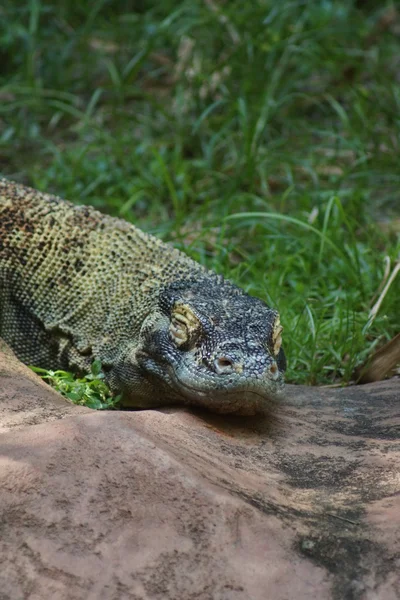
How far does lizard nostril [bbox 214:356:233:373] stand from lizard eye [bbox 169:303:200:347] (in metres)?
0.28

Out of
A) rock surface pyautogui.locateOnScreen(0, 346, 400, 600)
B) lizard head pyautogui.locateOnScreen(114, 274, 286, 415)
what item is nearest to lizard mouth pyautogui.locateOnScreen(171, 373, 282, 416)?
lizard head pyautogui.locateOnScreen(114, 274, 286, 415)

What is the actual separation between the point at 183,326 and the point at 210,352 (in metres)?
0.30

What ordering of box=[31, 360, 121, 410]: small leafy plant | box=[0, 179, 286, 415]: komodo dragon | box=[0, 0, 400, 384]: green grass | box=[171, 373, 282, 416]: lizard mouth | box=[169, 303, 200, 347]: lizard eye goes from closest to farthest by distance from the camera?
1. box=[171, 373, 282, 416]: lizard mouth
2. box=[0, 179, 286, 415]: komodo dragon
3. box=[169, 303, 200, 347]: lizard eye
4. box=[31, 360, 121, 410]: small leafy plant
5. box=[0, 0, 400, 384]: green grass

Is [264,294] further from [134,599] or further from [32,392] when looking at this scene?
[134,599]

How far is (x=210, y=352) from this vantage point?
14.1 feet

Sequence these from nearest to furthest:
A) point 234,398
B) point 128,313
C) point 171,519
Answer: point 171,519
point 234,398
point 128,313

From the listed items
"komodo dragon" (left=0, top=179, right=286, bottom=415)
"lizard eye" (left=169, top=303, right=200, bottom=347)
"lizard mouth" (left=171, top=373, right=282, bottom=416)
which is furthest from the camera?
"lizard eye" (left=169, top=303, right=200, bottom=347)

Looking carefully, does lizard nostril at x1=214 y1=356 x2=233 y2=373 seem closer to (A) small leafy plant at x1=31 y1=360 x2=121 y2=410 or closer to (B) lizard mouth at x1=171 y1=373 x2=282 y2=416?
(B) lizard mouth at x1=171 y1=373 x2=282 y2=416

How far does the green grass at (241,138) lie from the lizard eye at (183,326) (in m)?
1.42

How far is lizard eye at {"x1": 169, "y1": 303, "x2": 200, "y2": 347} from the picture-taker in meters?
4.47

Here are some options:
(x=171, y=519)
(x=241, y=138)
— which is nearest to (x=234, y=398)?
(x=171, y=519)

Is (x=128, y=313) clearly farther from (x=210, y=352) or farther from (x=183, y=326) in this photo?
(x=210, y=352)

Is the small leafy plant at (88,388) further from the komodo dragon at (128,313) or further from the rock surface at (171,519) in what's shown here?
the rock surface at (171,519)

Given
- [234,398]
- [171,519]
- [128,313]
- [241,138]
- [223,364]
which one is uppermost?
[241,138]
